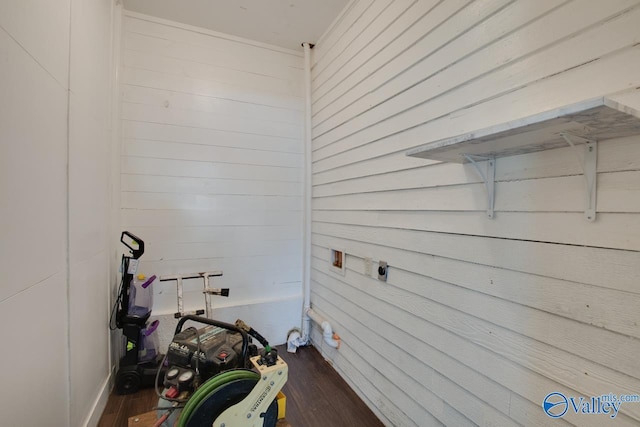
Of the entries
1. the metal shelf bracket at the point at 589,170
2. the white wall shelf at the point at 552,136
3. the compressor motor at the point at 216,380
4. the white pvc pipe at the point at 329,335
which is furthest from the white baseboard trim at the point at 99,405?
the metal shelf bracket at the point at 589,170

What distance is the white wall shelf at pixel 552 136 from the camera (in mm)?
716

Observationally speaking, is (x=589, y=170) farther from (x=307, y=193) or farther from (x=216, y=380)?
(x=307, y=193)

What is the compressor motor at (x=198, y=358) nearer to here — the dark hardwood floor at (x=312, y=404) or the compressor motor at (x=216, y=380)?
the compressor motor at (x=216, y=380)

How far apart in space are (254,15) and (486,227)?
2.81 metres

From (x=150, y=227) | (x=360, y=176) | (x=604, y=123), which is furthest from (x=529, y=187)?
(x=150, y=227)

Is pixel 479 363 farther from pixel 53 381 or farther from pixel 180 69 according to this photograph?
pixel 180 69

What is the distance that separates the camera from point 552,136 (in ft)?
3.11

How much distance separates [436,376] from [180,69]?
11.1ft

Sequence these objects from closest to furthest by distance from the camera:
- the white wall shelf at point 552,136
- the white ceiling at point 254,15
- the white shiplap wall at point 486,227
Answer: the white wall shelf at point 552,136, the white shiplap wall at point 486,227, the white ceiling at point 254,15

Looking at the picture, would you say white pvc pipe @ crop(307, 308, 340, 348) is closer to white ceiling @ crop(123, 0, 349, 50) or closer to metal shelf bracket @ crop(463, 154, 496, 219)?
metal shelf bracket @ crop(463, 154, 496, 219)

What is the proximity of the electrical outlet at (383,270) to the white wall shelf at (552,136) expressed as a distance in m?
0.87

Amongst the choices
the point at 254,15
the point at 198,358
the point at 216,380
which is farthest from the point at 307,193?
the point at 216,380

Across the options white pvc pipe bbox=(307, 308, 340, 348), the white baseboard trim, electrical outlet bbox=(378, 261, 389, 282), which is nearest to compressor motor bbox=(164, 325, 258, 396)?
the white baseboard trim

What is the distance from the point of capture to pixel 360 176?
2357 millimetres
